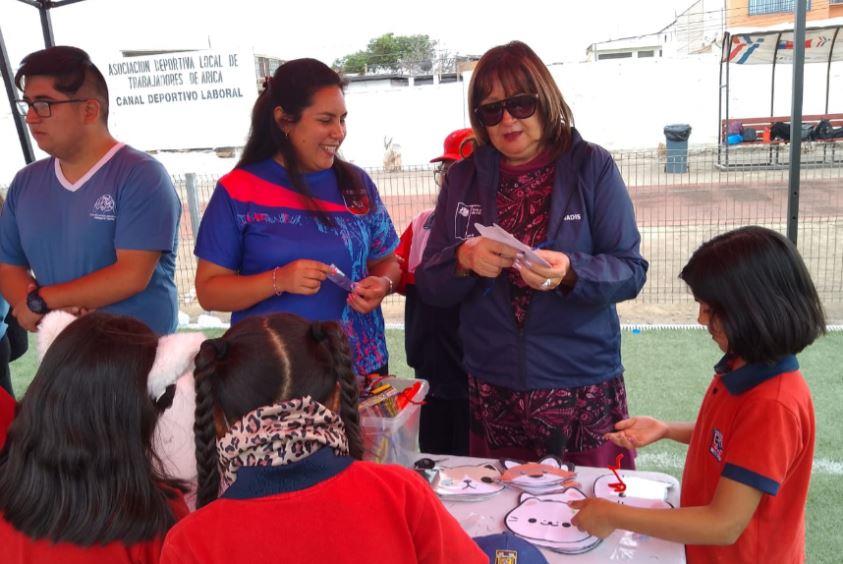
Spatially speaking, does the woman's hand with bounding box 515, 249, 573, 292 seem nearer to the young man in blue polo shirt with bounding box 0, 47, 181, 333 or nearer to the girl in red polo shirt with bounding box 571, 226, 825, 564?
the girl in red polo shirt with bounding box 571, 226, 825, 564

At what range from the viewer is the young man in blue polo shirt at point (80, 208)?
7.83 feet

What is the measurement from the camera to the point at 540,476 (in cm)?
169

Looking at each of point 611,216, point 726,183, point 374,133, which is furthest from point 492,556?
point 374,133

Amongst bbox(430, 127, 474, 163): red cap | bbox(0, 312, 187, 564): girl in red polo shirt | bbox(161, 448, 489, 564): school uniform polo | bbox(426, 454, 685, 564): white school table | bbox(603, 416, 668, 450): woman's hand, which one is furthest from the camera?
bbox(430, 127, 474, 163): red cap

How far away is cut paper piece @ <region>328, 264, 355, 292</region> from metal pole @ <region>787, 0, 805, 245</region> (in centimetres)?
173

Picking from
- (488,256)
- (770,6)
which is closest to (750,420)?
(488,256)

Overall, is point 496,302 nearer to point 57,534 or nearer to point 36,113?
point 57,534

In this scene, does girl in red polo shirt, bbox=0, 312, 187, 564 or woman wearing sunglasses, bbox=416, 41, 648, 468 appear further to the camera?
Answer: woman wearing sunglasses, bbox=416, 41, 648, 468

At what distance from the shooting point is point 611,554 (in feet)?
4.62

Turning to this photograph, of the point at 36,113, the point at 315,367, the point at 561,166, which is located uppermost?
the point at 36,113

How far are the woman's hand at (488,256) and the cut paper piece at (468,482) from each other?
0.51m

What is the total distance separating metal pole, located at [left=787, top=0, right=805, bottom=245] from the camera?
8.71 feet

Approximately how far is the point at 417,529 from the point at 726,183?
28.4 ft

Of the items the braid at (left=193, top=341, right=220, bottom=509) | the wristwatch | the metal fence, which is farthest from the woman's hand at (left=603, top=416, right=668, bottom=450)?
the metal fence
